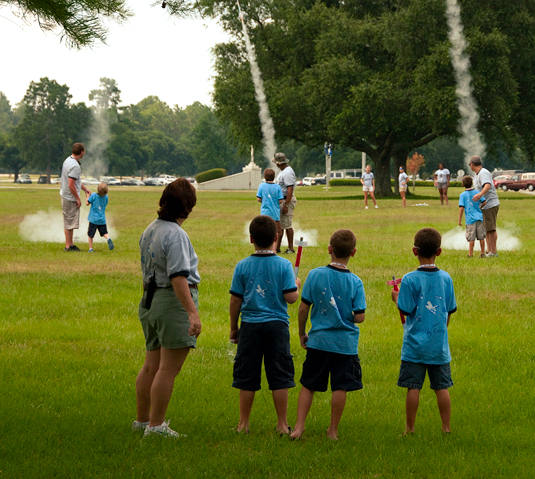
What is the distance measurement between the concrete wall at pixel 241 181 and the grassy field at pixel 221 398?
6997 cm

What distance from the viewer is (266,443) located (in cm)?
464

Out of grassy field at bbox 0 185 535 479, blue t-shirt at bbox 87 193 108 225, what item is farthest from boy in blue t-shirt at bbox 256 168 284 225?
blue t-shirt at bbox 87 193 108 225

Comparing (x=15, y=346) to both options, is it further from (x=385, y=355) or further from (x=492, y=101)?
(x=492, y=101)

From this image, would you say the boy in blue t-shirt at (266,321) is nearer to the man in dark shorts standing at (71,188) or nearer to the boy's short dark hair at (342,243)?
the boy's short dark hair at (342,243)

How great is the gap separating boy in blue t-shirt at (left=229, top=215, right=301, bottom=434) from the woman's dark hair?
18.8 inches

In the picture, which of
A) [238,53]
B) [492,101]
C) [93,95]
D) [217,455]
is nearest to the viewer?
[217,455]

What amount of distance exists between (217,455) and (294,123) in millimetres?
42252

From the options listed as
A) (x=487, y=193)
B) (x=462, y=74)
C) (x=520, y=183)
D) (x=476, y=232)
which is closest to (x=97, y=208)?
Result: (x=476, y=232)

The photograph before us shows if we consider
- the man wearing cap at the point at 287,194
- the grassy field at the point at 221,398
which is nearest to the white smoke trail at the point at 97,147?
the man wearing cap at the point at 287,194

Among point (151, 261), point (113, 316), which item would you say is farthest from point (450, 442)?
point (113, 316)

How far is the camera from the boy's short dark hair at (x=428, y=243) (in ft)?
15.9

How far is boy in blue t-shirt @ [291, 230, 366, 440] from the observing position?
15.6 feet

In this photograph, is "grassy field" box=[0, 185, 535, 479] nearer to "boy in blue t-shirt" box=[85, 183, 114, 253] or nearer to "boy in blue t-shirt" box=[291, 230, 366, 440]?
"boy in blue t-shirt" box=[291, 230, 366, 440]

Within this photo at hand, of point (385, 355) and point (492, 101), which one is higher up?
point (492, 101)
